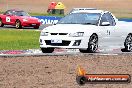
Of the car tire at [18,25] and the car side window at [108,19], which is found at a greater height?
the car side window at [108,19]

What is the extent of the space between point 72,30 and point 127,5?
7117 cm

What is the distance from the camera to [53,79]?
10281 mm

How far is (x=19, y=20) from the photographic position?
37625 mm

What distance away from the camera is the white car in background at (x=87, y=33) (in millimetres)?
17078

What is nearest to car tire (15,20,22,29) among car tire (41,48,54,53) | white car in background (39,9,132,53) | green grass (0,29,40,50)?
green grass (0,29,40,50)

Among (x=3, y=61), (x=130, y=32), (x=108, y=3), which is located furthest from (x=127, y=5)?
(x=3, y=61)

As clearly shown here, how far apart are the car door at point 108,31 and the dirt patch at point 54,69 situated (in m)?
2.21

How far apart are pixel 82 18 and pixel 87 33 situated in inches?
50.4

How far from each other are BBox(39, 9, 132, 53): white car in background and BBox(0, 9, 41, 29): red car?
717 inches

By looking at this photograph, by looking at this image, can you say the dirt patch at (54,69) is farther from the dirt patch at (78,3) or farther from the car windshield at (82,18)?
the dirt patch at (78,3)

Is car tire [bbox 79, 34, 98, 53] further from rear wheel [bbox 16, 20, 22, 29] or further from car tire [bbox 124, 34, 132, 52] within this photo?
rear wheel [bbox 16, 20, 22, 29]

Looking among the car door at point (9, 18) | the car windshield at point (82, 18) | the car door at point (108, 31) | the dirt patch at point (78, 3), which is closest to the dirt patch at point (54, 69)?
the car door at point (108, 31)

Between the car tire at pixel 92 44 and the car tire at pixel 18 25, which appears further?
the car tire at pixel 18 25

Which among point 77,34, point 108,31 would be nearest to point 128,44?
point 108,31
